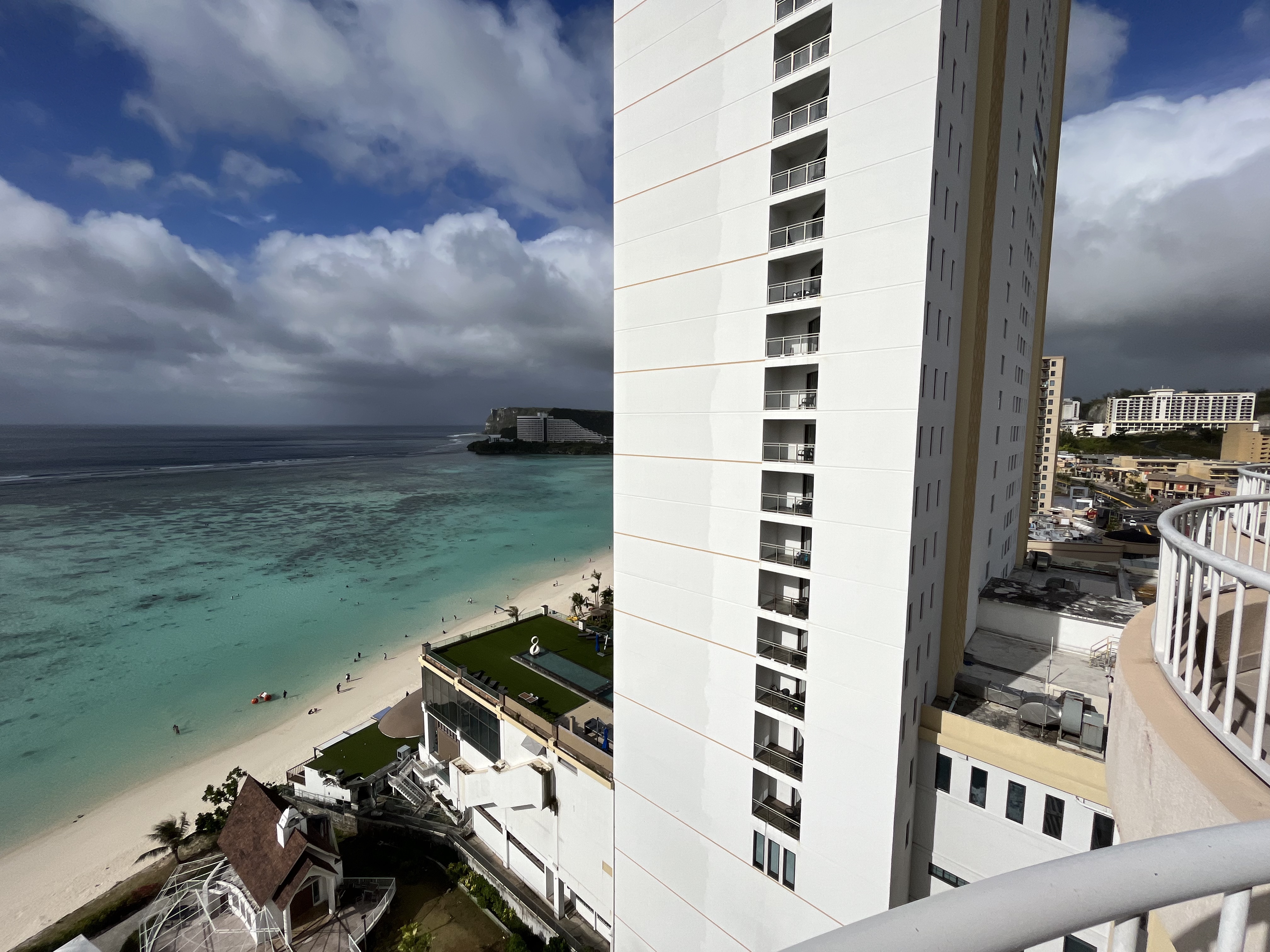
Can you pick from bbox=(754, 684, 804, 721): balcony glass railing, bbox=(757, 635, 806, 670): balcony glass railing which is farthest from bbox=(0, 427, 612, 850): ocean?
bbox=(757, 635, 806, 670): balcony glass railing

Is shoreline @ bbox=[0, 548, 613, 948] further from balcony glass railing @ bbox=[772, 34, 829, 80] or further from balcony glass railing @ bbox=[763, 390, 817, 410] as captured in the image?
balcony glass railing @ bbox=[772, 34, 829, 80]

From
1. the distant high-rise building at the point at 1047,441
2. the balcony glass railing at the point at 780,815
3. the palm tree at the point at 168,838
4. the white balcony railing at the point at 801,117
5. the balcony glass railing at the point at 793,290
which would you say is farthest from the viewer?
the distant high-rise building at the point at 1047,441

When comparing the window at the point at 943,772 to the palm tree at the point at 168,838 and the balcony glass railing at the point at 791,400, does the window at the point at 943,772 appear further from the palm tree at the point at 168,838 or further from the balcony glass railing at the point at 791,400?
the palm tree at the point at 168,838

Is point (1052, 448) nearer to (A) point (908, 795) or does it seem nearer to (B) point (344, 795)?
(A) point (908, 795)

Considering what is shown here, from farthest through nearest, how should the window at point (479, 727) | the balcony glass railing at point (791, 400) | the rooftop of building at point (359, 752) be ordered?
the rooftop of building at point (359, 752) < the window at point (479, 727) < the balcony glass railing at point (791, 400)

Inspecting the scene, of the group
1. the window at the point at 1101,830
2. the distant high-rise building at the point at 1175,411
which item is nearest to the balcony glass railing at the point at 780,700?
the window at the point at 1101,830

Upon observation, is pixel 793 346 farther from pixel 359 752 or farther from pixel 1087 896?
pixel 359 752
